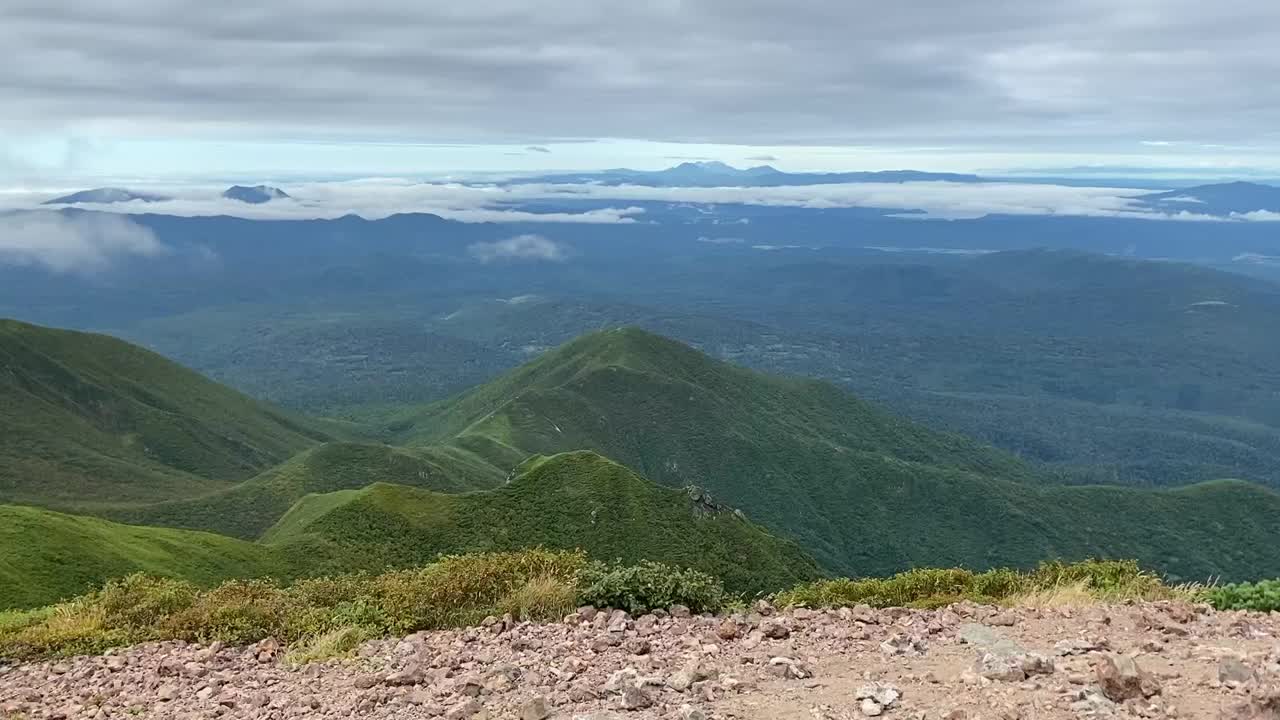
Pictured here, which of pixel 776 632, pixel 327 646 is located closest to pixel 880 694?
pixel 776 632

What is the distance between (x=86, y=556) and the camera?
51.8 meters

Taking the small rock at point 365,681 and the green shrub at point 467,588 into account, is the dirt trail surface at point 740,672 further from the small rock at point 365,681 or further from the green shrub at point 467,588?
the green shrub at point 467,588

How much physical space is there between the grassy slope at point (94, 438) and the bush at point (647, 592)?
114783 millimetres

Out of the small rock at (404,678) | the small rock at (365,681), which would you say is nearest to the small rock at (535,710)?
the small rock at (404,678)

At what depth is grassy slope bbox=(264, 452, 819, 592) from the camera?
249 ft

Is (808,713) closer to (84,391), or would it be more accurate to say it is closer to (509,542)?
(509,542)

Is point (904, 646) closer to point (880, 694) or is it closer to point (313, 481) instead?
point (880, 694)

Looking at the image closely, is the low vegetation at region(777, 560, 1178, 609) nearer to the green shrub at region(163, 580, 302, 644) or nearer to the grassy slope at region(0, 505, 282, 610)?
the green shrub at region(163, 580, 302, 644)

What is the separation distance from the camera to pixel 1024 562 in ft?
585

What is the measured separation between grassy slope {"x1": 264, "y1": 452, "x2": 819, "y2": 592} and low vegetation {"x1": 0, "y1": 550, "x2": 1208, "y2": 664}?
56.2m

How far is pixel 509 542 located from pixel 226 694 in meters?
69.7

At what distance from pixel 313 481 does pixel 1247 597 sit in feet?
419

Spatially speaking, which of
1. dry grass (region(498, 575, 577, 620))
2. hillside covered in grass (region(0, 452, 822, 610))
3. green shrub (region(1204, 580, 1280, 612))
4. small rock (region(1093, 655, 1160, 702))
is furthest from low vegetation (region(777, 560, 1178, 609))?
hillside covered in grass (region(0, 452, 822, 610))

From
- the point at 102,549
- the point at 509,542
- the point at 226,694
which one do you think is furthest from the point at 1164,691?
the point at 509,542
